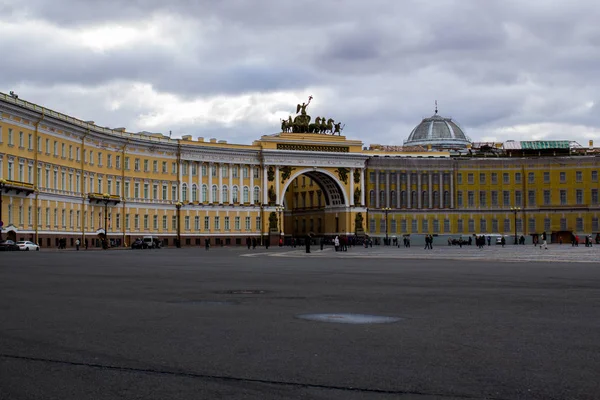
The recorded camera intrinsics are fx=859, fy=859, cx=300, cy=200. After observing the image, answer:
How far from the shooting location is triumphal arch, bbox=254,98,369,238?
11775 centimetres

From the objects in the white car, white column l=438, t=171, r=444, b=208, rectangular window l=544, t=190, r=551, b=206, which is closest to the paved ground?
the white car

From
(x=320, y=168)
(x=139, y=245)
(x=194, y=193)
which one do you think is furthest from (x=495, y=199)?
(x=139, y=245)

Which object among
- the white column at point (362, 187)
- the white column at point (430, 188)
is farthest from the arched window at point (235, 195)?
the white column at point (430, 188)

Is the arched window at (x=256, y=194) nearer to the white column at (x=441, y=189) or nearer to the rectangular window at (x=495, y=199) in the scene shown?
the white column at (x=441, y=189)

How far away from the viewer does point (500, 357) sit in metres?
9.86

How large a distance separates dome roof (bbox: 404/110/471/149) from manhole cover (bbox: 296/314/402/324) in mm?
136319

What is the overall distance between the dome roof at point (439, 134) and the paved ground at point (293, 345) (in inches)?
5253

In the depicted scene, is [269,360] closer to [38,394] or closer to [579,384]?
[38,394]

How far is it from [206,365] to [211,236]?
346ft

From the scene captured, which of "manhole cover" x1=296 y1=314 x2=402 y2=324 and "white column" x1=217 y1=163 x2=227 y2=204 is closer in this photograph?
"manhole cover" x1=296 y1=314 x2=402 y2=324

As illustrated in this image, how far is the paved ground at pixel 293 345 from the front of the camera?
820 centimetres

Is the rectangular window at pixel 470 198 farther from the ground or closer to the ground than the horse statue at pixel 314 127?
closer to the ground

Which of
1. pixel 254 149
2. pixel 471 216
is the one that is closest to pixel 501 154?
pixel 471 216

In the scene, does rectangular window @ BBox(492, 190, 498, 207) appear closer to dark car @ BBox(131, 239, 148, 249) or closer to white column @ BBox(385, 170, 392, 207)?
white column @ BBox(385, 170, 392, 207)
